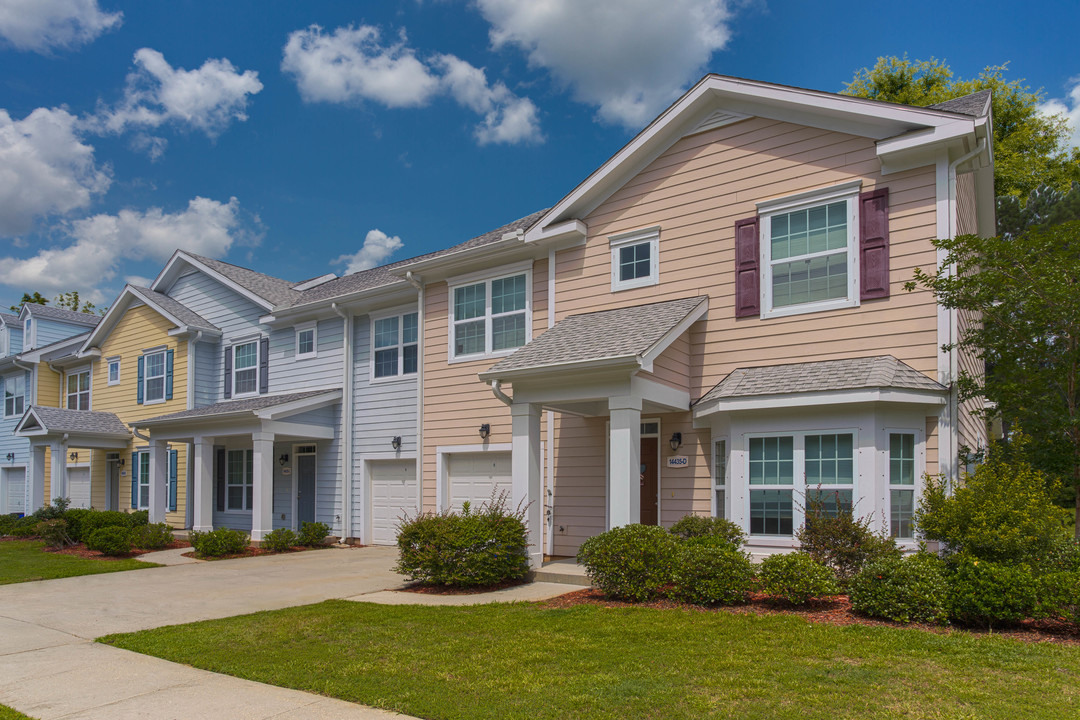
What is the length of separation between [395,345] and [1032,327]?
1242 centimetres

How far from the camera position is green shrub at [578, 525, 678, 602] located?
918cm

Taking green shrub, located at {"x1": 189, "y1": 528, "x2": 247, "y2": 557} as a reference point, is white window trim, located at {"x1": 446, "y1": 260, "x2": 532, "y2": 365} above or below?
above

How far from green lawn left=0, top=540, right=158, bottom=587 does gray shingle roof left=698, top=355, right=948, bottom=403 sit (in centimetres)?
1180

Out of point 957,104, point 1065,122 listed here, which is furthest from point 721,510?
point 1065,122

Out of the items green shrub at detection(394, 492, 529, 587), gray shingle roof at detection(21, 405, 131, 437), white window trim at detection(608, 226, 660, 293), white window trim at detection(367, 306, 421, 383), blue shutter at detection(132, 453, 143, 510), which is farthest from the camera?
blue shutter at detection(132, 453, 143, 510)

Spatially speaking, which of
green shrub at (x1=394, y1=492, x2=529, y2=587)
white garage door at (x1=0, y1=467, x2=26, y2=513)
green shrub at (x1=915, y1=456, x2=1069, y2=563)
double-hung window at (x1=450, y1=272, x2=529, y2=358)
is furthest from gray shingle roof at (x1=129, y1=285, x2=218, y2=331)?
green shrub at (x1=915, y1=456, x2=1069, y2=563)

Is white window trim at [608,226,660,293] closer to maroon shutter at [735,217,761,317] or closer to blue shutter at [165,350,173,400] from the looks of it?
maroon shutter at [735,217,761,317]

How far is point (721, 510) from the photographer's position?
37.2 feet

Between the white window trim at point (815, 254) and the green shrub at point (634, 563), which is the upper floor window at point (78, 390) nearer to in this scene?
the green shrub at point (634, 563)

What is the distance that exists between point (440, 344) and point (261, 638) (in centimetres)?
853

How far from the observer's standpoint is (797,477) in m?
10.1

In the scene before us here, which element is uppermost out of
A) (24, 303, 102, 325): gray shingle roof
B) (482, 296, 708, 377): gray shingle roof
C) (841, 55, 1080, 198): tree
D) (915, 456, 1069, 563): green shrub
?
(841, 55, 1080, 198): tree

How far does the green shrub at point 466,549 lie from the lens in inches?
421

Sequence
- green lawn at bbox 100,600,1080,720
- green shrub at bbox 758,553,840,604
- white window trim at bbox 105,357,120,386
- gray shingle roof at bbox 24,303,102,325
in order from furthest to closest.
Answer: gray shingle roof at bbox 24,303,102,325 < white window trim at bbox 105,357,120,386 < green shrub at bbox 758,553,840,604 < green lawn at bbox 100,600,1080,720
